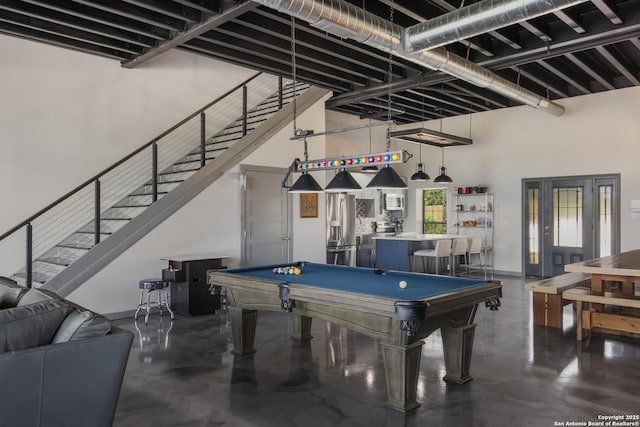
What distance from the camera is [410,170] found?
484 inches

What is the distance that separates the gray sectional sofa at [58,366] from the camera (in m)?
2.41

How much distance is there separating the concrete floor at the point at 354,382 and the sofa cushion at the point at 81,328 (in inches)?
33.8

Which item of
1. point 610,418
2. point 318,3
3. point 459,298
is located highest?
point 318,3

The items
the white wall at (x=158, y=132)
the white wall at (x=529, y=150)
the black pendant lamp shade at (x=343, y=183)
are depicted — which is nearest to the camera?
the black pendant lamp shade at (x=343, y=183)

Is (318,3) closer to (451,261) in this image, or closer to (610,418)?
(610,418)

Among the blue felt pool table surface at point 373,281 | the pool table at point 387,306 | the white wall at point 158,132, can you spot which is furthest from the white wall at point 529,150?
the pool table at point 387,306

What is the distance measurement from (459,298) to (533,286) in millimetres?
2903

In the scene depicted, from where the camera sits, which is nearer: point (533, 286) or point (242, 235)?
point (533, 286)

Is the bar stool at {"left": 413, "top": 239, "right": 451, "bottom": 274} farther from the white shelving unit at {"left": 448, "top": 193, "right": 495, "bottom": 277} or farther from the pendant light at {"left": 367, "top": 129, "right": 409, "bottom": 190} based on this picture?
the pendant light at {"left": 367, "top": 129, "right": 409, "bottom": 190}

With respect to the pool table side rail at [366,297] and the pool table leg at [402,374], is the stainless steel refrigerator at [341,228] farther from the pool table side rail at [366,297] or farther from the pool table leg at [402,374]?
the pool table leg at [402,374]

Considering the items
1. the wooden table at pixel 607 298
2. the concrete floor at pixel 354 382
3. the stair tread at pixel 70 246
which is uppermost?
the stair tread at pixel 70 246

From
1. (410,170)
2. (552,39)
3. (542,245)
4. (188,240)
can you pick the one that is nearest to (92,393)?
(188,240)

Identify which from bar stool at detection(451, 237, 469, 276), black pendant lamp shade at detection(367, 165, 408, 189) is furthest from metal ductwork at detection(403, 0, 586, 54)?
bar stool at detection(451, 237, 469, 276)

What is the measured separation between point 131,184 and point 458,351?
18.6ft
